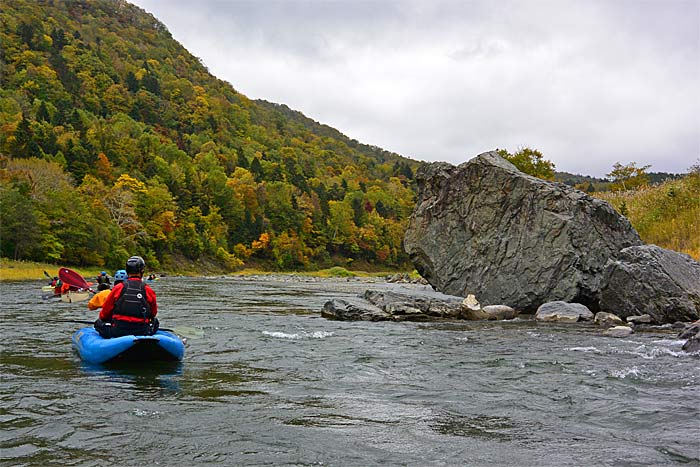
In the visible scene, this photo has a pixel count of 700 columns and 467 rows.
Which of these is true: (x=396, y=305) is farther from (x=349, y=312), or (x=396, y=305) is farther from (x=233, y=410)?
(x=233, y=410)

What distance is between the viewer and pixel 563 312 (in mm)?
18625

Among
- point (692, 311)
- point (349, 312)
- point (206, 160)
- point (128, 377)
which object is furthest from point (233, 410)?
point (206, 160)

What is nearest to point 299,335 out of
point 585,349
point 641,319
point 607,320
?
point 585,349

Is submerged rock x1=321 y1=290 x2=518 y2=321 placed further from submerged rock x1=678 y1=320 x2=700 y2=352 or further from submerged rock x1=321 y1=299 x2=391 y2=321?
submerged rock x1=678 y1=320 x2=700 y2=352

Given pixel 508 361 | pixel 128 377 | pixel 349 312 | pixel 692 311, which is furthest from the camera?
pixel 349 312

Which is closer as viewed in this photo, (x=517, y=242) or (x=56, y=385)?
(x=56, y=385)

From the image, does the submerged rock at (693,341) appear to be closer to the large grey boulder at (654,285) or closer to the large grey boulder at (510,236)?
the large grey boulder at (654,285)

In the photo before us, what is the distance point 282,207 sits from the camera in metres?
99.4

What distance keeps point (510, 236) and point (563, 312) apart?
15.8 feet

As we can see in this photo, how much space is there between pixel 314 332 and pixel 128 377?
645 cm

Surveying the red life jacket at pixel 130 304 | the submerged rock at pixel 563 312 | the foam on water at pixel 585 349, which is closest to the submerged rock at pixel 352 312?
the submerged rock at pixel 563 312

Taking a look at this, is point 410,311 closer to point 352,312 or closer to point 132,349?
point 352,312

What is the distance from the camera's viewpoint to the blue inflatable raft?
9594 mm

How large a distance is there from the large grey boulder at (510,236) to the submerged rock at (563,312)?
171cm
